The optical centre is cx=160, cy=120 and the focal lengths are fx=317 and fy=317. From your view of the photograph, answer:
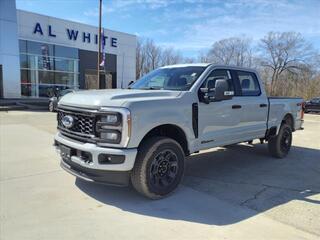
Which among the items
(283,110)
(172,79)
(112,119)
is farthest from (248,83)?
(112,119)

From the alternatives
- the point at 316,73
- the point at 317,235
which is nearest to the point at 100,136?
the point at 317,235

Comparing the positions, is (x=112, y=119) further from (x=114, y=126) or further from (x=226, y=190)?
(x=226, y=190)

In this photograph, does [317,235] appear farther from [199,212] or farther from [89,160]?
[89,160]

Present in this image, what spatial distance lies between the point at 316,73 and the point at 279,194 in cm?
5292

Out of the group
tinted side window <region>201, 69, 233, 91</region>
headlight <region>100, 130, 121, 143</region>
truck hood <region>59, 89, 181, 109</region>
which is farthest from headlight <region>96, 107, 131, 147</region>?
tinted side window <region>201, 69, 233, 91</region>

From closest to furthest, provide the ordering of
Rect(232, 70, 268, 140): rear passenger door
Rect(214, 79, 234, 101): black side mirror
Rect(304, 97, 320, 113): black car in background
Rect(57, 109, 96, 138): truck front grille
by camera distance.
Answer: Rect(57, 109, 96, 138): truck front grille < Rect(214, 79, 234, 101): black side mirror < Rect(232, 70, 268, 140): rear passenger door < Rect(304, 97, 320, 113): black car in background

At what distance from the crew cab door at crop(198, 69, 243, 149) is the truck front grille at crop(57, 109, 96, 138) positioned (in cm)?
179

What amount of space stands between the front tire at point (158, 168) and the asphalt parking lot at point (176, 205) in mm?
184

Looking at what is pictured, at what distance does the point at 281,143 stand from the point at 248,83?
6.45ft

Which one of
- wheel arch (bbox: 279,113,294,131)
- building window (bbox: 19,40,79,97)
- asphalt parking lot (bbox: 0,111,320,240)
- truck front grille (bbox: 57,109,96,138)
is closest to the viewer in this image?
asphalt parking lot (bbox: 0,111,320,240)

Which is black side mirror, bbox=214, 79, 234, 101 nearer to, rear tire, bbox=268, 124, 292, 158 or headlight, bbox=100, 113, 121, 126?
headlight, bbox=100, 113, 121, 126

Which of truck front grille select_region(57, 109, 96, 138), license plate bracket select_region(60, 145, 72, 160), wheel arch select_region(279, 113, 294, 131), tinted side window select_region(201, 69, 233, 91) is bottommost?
license plate bracket select_region(60, 145, 72, 160)

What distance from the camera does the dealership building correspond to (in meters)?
24.1

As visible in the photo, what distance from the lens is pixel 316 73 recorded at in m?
51.5
